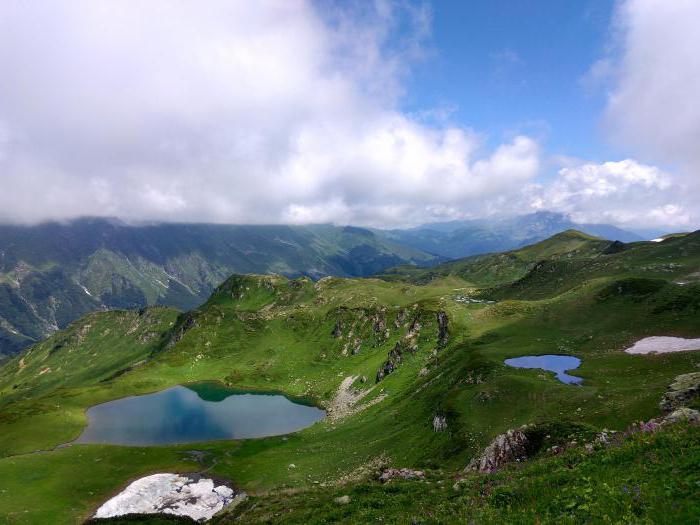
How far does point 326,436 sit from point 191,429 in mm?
61801

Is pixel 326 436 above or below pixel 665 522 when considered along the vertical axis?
below

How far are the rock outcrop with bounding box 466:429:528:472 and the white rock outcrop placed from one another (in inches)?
1712

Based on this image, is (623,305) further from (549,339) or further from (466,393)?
(466,393)

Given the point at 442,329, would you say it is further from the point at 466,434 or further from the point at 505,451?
the point at 505,451

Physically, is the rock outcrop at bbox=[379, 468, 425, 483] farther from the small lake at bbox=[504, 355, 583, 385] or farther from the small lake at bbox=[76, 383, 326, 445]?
the small lake at bbox=[76, 383, 326, 445]

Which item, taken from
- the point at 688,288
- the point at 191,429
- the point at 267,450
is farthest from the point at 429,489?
the point at 191,429

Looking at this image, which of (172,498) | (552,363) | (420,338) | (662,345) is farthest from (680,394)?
(420,338)

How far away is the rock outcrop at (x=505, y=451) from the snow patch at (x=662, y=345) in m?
43.1

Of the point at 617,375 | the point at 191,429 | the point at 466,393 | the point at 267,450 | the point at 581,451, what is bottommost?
the point at 191,429

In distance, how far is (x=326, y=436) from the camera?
314 ft

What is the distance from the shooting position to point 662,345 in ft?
230

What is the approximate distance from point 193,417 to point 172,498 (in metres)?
81.0

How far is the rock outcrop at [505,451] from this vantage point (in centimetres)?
3831

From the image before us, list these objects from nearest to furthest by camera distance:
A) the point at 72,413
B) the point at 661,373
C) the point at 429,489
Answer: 1. the point at 429,489
2. the point at 661,373
3. the point at 72,413
